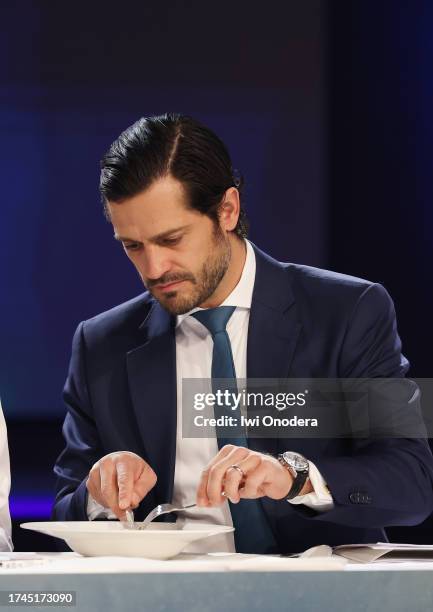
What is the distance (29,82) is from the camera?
3598 millimetres

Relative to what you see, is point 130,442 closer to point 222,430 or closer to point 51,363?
point 222,430

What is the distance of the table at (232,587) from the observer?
1.37 m

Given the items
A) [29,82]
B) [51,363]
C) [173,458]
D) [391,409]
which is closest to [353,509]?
[391,409]

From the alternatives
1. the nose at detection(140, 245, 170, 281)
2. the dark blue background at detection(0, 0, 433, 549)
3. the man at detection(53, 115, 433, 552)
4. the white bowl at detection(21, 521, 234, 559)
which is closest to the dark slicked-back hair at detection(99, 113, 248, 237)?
the man at detection(53, 115, 433, 552)

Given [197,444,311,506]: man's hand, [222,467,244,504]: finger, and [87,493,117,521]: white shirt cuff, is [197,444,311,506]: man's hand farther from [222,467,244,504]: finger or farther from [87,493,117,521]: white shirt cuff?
[87,493,117,521]: white shirt cuff

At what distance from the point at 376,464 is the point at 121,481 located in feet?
1.53

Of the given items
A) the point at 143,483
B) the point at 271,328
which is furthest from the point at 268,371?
the point at 143,483

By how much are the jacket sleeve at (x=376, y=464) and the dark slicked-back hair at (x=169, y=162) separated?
1.24 ft

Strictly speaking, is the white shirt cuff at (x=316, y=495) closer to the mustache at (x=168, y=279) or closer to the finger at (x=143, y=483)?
the finger at (x=143, y=483)

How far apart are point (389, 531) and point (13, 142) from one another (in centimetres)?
172

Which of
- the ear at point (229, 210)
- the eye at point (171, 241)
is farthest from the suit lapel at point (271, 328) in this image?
the eye at point (171, 241)

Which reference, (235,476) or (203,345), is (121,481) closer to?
(235,476)

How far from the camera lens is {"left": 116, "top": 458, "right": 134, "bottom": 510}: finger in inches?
73.7

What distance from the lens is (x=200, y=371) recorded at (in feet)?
7.50
